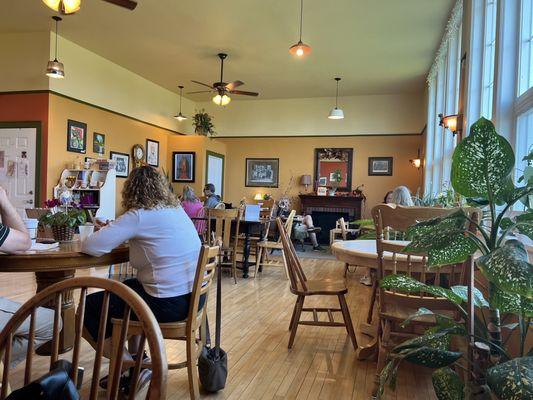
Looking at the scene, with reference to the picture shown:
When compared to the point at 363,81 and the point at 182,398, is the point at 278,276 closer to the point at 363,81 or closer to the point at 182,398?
the point at 182,398

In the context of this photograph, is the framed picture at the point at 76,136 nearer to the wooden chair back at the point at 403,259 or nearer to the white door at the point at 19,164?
the white door at the point at 19,164

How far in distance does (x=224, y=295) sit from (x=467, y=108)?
3.27 metres

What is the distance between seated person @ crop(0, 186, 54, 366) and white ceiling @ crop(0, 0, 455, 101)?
4.06m

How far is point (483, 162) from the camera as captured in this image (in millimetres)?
1192

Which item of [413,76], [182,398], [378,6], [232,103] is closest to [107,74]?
[232,103]

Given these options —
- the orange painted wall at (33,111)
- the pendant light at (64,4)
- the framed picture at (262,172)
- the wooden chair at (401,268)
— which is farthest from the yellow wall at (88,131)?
the wooden chair at (401,268)

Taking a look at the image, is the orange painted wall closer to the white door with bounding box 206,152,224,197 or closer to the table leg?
Result: the white door with bounding box 206,152,224,197

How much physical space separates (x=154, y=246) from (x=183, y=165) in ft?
23.5

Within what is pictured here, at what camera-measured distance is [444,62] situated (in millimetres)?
6020

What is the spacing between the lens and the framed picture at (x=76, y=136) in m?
6.22

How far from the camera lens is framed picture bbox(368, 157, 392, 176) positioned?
8.84 meters

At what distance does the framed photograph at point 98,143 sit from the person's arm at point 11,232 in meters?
5.47

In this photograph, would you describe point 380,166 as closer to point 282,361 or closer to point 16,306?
point 282,361

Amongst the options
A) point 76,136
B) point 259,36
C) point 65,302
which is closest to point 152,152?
point 76,136
